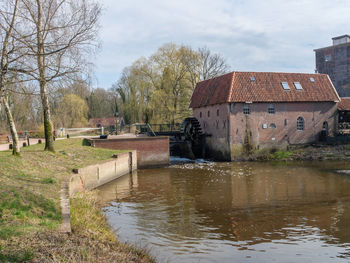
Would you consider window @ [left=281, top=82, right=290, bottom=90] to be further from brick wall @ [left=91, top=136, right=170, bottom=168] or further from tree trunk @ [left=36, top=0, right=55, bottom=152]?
tree trunk @ [left=36, top=0, right=55, bottom=152]

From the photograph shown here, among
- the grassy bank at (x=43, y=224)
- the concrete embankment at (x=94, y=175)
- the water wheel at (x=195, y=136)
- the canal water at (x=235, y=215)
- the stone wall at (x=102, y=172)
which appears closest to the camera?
the grassy bank at (x=43, y=224)

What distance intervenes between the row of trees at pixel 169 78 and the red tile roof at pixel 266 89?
22.1ft

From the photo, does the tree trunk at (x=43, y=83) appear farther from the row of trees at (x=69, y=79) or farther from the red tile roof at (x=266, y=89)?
the red tile roof at (x=266, y=89)

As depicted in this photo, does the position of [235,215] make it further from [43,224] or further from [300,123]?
[300,123]

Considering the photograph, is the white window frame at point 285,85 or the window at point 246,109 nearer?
the window at point 246,109

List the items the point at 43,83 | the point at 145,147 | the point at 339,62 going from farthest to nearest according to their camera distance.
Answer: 1. the point at 339,62
2. the point at 145,147
3. the point at 43,83

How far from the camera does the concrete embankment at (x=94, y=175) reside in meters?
8.03

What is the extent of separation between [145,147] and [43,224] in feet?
54.9

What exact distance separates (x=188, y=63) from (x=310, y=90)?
13454 mm

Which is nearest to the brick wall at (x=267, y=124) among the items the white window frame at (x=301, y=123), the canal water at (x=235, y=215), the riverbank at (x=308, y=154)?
the white window frame at (x=301, y=123)

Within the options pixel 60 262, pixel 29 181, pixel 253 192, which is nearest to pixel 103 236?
pixel 60 262

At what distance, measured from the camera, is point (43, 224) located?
20.9 feet

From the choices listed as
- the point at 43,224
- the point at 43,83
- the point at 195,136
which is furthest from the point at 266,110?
the point at 43,224

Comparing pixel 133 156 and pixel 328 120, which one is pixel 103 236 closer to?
pixel 133 156
